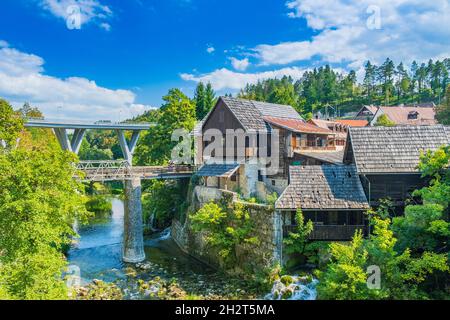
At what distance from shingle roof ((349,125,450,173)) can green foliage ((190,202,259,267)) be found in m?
8.02

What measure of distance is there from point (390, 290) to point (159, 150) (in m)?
29.0

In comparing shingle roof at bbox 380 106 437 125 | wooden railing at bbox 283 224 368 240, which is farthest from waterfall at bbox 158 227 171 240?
shingle roof at bbox 380 106 437 125

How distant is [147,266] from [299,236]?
12.3 meters

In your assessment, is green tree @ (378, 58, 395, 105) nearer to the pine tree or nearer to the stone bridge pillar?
the pine tree

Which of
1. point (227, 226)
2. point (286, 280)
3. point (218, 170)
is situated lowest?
point (286, 280)

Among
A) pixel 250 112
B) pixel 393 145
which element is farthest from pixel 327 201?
pixel 250 112

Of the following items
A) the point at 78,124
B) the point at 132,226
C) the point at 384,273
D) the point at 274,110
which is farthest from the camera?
the point at 78,124

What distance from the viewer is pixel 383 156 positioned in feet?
64.8

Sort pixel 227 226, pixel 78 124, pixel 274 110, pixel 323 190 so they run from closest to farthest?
pixel 323 190, pixel 227 226, pixel 274 110, pixel 78 124

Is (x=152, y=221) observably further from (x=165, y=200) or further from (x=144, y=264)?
(x=144, y=264)

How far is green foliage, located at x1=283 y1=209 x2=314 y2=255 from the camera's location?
1870cm

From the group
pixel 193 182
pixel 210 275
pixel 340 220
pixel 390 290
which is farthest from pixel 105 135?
pixel 390 290

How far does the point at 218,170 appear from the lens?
92.0ft

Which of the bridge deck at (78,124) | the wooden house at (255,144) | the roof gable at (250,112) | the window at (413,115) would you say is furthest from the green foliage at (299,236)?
the window at (413,115)
